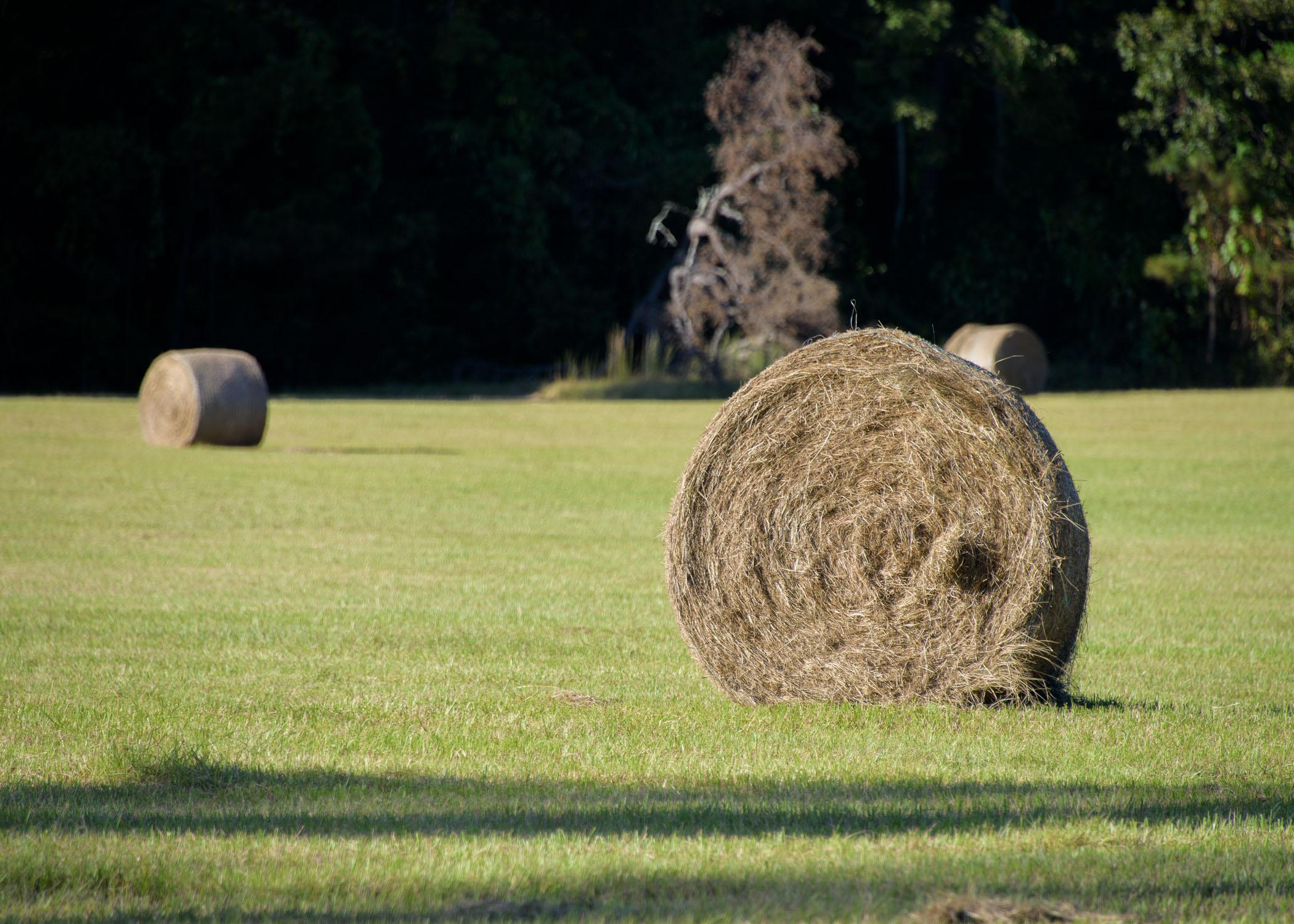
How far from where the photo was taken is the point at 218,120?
33781mm

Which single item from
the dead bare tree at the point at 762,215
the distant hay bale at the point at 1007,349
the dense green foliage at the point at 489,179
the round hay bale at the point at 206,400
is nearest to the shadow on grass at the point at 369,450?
the round hay bale at the point at 206,400

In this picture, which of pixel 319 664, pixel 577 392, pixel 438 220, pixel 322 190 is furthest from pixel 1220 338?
pixel 319 664

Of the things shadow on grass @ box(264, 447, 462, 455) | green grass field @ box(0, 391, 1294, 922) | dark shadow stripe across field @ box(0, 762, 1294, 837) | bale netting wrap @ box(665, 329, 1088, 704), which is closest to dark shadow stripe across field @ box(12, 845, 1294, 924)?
green grass field @ box(0, 391, 1294, 922)

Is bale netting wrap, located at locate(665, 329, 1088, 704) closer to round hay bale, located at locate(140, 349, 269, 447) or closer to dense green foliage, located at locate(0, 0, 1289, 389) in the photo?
round hay bale, located at locate(140, 349, 269, 447)

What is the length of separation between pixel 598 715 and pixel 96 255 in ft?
102

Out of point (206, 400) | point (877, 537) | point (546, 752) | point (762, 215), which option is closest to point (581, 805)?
point (546, 752)

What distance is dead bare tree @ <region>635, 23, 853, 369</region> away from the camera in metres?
36.2

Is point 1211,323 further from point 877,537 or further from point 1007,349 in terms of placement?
point 877,537

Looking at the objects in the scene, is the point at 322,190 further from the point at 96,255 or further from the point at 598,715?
the point at 598,715

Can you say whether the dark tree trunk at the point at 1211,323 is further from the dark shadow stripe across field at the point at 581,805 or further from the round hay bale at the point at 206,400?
the dark shadow stripe across field at the point at 581,805

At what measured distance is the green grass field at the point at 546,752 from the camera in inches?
163

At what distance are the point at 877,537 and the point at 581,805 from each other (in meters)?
2.36

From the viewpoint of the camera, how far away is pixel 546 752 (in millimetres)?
5824

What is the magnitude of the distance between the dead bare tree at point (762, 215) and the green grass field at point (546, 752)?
23.6 metres
